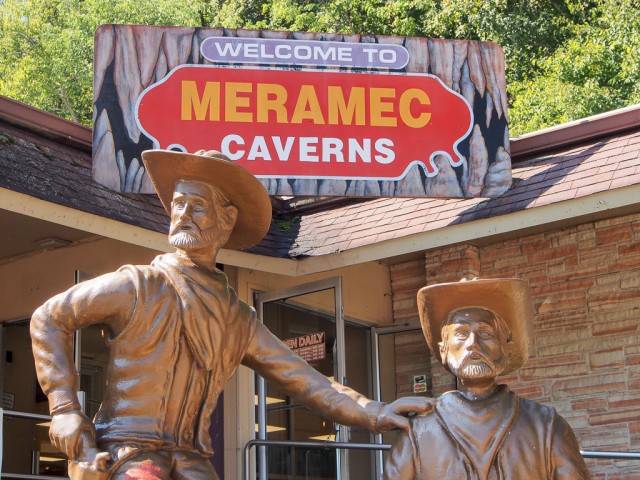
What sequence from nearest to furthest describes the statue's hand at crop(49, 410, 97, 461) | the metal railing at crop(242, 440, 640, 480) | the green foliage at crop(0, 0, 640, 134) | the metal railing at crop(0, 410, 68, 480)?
the statue's hand at crop(49, 410, 97, 461), the metal railing at crop(242, 440, 640, 480), the metal railing at crop(0, 410, 68, 480), the green foliage at crop(0, 0, 640, 134)

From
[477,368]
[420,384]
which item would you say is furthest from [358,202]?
[477,368]

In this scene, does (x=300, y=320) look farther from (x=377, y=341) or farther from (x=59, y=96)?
(x=59, y=96)

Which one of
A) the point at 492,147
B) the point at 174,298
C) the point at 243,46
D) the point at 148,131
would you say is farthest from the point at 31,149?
the point at 174,298

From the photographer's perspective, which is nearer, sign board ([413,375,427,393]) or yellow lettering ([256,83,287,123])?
yellow lettering ([256,83,287,123])

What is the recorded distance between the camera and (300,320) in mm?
10445

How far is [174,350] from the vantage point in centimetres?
443

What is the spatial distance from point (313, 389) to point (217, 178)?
89 cm

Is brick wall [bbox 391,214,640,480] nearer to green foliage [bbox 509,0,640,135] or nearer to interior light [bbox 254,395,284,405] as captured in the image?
interior light [bbox 254,395,284,405]

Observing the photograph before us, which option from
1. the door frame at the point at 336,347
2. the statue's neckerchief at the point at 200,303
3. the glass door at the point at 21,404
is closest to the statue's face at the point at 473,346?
the statue's neckerchief at the point at 200,303

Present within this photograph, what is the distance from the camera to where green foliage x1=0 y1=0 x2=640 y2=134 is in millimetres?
16464

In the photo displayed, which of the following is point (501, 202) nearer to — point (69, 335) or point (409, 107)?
point (409, 107)

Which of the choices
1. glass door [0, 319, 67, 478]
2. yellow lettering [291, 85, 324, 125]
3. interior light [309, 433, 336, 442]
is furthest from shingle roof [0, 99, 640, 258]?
glass door [0, 319, 67, 478]

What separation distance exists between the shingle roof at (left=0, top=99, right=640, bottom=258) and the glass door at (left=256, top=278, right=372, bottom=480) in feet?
1.67

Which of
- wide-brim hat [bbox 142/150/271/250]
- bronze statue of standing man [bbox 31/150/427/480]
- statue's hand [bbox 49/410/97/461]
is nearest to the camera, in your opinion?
statue's hand [bbox 49/410/97/461]
